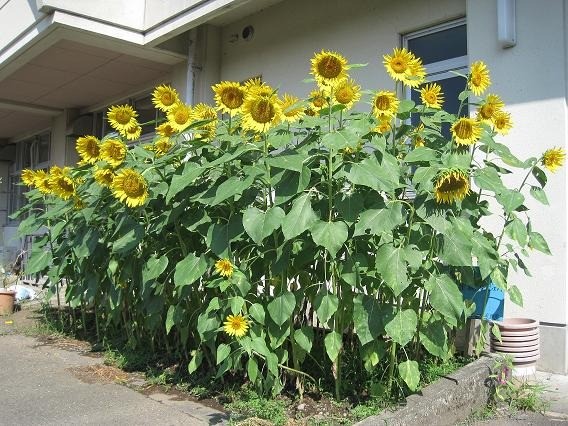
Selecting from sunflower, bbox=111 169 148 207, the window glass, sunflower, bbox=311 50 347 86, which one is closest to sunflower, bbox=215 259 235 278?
sunflower, bbox=111 169 148 207

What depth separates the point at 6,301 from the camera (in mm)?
7090

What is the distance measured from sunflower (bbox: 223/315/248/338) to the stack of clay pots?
73.5 inches

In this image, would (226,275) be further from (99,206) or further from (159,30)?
(159,30)

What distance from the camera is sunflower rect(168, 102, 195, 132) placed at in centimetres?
349

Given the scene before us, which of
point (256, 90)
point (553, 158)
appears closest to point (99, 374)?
point (256, 90)

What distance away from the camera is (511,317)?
4594 mm

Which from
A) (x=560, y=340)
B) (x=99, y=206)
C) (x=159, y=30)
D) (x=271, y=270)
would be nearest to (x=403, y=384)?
(x=271, y=270)

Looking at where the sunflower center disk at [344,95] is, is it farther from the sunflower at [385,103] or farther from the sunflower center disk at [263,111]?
the sunflower center disk at [263,111]

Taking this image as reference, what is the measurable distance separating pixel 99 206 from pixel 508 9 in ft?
11.7

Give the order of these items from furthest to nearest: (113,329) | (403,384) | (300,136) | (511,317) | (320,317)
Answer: (113,329), (511,317), (300,136), (403,384), (320,317)

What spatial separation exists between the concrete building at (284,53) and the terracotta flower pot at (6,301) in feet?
11.1

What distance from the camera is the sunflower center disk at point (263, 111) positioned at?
2934 mm

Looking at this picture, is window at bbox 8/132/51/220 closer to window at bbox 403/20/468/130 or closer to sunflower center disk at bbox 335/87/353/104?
window at bbox 403/20/468/130

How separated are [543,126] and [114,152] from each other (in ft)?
10.6
